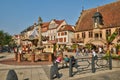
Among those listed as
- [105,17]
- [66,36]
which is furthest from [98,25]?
[66,36]

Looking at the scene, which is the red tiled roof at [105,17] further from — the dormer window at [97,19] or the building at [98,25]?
the dormer window at [97,19]

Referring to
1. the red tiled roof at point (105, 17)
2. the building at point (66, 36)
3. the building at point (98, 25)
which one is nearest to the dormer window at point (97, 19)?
the building at point (98, 25)

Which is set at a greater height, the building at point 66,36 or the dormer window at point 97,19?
the dormer window at point 97,19

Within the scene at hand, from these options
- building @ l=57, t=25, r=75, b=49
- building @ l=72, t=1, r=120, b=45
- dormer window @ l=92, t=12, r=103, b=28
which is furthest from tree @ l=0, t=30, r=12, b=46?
dormer window @ l=92, t=12, r=103, b=28

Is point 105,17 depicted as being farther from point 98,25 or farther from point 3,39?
point 3,39

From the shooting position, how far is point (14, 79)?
9.75 m

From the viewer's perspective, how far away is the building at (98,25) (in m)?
49.5

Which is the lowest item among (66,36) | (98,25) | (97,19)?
(66,36)

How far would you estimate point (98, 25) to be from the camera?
5181 cm

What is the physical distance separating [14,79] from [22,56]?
1663cm

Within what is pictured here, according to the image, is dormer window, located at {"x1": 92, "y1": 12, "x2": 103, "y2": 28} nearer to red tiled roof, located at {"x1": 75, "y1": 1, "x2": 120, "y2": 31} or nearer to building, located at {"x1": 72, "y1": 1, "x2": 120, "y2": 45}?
building, located at {"x1": 72, "y1": 1, "x2": 120, "y2": 45}

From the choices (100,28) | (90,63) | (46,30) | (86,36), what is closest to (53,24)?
(46,30)

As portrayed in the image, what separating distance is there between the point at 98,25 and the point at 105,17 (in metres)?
3.47

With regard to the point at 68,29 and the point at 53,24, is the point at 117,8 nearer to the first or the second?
the point at 68,29
